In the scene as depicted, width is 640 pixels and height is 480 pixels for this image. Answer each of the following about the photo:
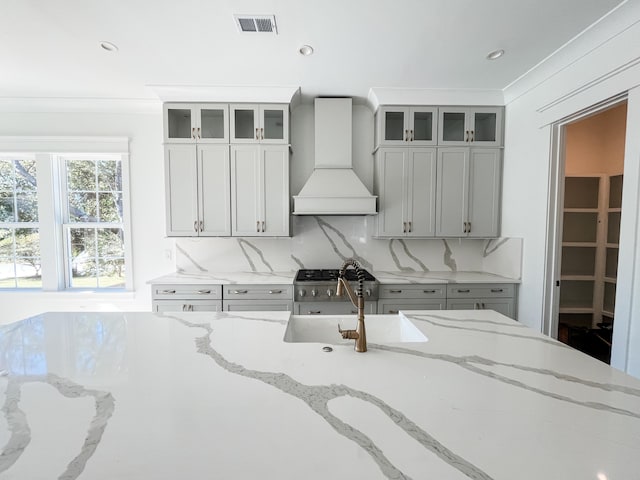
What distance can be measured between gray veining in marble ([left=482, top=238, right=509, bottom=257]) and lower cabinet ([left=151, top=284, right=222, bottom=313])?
9.13 ft

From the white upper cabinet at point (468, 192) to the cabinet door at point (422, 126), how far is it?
0.58ft

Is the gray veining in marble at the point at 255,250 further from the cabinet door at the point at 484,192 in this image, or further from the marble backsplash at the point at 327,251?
the cabinet door at the point at 484,192

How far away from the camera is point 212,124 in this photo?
257 cm

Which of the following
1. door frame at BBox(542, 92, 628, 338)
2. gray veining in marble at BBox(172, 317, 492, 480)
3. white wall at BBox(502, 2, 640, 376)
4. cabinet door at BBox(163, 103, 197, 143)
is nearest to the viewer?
gray veining in marble at BBox(172, 317, 492, 480)

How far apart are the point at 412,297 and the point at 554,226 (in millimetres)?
1246

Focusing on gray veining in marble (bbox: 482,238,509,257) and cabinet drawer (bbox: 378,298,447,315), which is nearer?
cabinet drawer (bbox: 378,298,447,315)

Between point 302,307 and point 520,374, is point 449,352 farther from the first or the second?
point 302,307

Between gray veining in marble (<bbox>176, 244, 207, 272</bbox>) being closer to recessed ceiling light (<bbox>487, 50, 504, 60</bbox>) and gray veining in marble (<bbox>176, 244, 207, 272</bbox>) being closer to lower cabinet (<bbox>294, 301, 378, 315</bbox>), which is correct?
lower cabinet (<bbox>294, 301, 378, 315</bbox>)

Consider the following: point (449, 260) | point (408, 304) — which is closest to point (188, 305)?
point (408, 304)

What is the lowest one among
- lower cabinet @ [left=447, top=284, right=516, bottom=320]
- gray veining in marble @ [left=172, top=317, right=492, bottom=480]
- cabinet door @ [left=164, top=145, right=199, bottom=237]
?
lower cabinet @ [left=447, top=284, right=516, bottom=320]

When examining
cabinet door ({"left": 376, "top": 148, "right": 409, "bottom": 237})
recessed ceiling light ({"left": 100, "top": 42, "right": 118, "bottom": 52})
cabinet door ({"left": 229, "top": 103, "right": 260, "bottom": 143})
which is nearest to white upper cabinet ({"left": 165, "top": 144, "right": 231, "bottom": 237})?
cabinet door ({"left": 229, "top": 103, "right": 260, "bottom": 143})

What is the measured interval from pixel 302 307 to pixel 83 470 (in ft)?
6.18

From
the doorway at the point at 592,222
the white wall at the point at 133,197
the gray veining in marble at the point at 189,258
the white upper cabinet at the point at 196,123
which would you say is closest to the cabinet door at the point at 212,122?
the white upper cabinet at the point at 196,123

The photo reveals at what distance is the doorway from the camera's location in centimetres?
259
